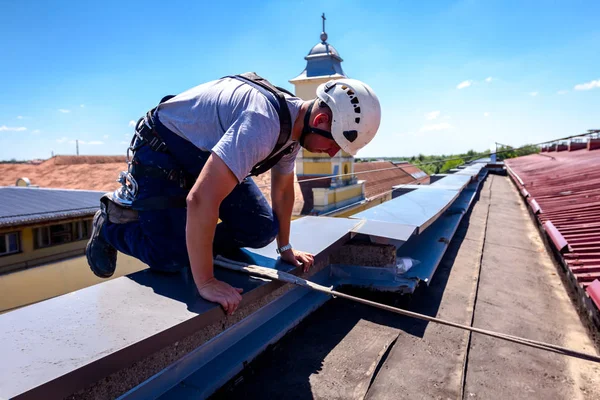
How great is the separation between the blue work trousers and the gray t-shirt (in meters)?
0.11

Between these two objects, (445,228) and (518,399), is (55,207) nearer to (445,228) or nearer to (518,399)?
(445,228)

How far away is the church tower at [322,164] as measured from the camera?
22094 mm

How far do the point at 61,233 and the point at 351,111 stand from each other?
1151 cm

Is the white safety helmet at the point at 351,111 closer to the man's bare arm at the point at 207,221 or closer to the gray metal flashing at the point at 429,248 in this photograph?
the man's bare arm at the point at 207,221

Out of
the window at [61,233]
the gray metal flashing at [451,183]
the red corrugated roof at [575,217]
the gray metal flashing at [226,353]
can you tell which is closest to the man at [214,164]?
the gray metal flashing at [226,353]

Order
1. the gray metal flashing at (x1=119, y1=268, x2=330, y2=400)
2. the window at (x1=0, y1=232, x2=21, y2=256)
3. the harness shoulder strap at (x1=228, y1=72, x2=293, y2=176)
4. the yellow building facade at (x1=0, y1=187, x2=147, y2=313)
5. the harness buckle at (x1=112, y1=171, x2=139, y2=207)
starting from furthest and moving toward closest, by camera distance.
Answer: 1. the window at (x1=0, y1=232, x2=21, y2=256)
2. the yellow building facade at (x1=0, y1=187, x2=147, y2=313)
3. the harness buckle at (x1=112, y1=171, x2=139, y2=207)
4. the harness shoulder strap at (x1=228, y1=72, x2=293, y2=176)
5. the gray metal flashing at (x1=119, y1=268, x2=330, y2=400)

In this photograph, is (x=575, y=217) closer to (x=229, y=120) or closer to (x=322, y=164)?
(x=229, y=120)

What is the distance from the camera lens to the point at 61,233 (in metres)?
11.0

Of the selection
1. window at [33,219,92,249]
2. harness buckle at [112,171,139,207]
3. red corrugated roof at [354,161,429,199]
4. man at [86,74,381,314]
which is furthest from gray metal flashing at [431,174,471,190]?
red corrugated roof at [354,161,429,199]

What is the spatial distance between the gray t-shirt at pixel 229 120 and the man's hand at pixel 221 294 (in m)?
0.44

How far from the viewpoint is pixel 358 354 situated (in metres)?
1.83

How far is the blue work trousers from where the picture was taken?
1855 millimetres

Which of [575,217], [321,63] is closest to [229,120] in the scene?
[575,217]

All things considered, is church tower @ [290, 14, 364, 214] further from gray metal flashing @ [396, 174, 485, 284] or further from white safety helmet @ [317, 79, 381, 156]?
white safety helmet @ [317, 79, 381, 156]
